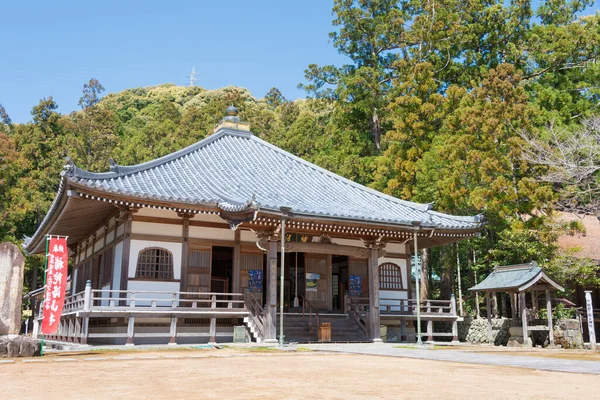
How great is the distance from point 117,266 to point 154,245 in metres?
1.44

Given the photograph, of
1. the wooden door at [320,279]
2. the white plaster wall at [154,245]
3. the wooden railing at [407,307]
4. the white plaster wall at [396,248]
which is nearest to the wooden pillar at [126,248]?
the white plaster wall at [154,245]

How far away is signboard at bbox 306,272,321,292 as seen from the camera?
20.1 metres

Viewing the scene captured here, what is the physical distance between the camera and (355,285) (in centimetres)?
2123

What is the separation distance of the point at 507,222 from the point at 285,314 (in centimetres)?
1140

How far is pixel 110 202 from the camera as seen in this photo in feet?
52.9

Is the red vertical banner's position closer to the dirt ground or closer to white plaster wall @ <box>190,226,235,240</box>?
the dirt ground

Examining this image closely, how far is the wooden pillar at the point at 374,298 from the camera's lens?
1855 cm

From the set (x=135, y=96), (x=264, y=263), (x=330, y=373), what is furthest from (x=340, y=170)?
(x=135, y=96)

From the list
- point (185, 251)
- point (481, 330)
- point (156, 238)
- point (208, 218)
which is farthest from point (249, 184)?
point (481, 330)

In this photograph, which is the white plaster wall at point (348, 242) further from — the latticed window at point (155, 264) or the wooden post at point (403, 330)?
the latticed window at point (155, 264)

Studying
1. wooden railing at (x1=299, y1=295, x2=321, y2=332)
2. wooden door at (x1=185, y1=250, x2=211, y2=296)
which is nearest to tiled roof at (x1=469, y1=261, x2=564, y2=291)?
wooden railing at (x1=299, y1=295, x2=321, y2=332)

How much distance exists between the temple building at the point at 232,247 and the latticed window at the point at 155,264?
0.04m

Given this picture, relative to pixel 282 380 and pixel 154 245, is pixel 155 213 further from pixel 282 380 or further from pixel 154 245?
pixel 282 380

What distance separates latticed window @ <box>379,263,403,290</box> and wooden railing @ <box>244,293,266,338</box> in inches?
225
